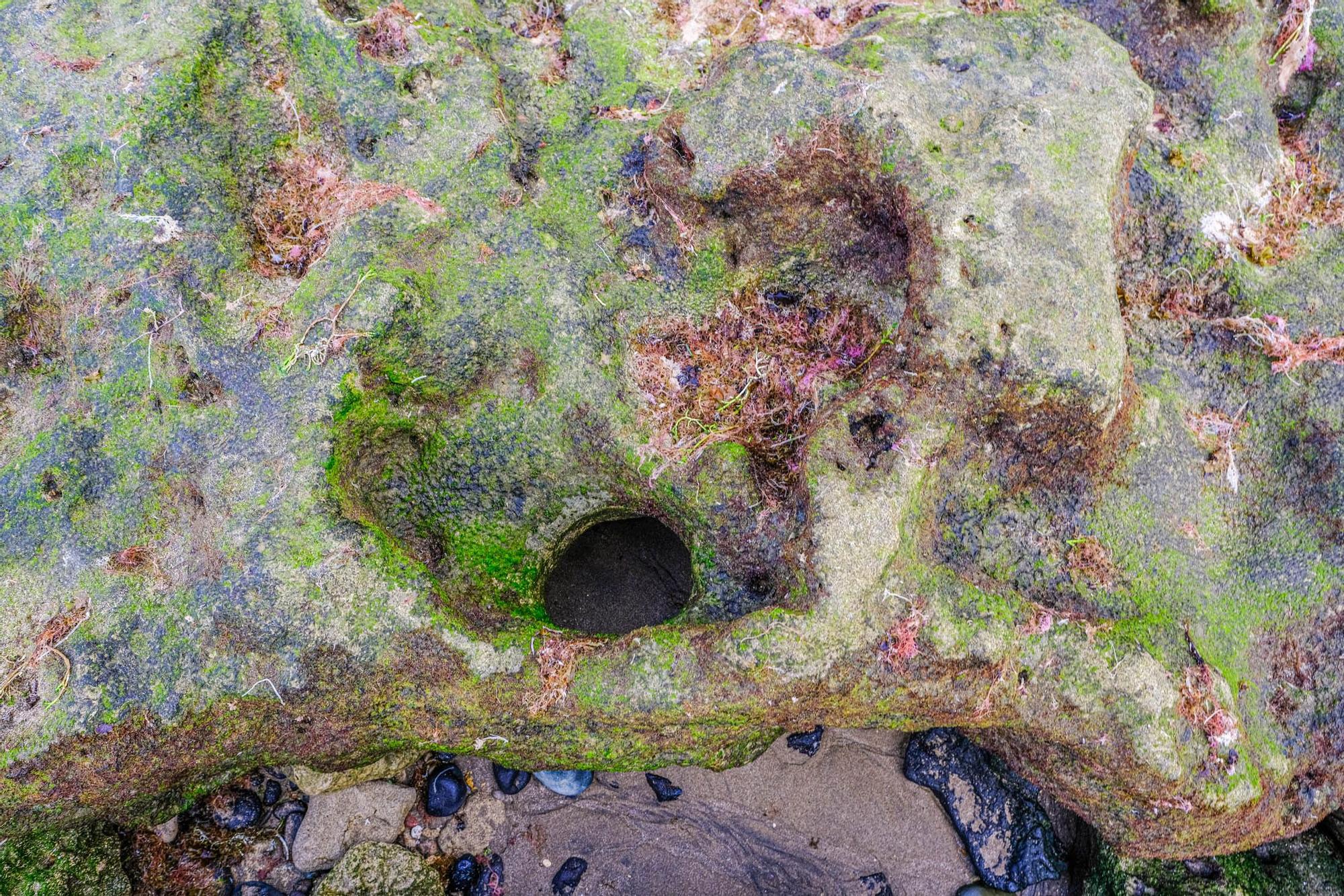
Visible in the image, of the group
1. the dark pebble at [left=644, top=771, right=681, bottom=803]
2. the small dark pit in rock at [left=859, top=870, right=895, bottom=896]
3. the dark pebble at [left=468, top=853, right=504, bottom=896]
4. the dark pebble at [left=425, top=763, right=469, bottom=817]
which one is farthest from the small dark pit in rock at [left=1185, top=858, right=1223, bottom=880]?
the dark pebble at [left=425, top=763, right=469, bottom=817]

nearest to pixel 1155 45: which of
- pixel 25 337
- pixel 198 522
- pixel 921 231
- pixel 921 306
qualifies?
pixel 921 231

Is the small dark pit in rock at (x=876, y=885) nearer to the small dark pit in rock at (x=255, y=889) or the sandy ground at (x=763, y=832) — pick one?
the sandy ground at (x=763, y=832)

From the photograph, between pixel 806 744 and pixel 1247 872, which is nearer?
pixel 1247 872

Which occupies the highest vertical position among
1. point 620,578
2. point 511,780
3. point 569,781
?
point 620,578

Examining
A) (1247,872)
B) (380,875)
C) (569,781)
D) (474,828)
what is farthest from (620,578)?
(1247,872)

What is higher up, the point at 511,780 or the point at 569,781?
the point at 569,781

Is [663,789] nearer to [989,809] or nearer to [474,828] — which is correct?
[474,828]

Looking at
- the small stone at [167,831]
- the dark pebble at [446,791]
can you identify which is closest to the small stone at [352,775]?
the dark pebble at [446,791]
